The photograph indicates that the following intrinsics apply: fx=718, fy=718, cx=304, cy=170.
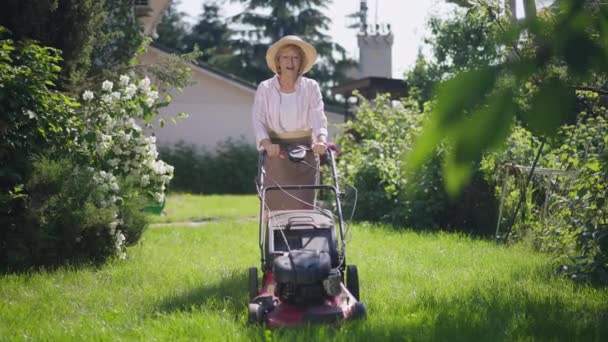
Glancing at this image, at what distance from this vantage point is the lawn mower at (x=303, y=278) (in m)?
3.62

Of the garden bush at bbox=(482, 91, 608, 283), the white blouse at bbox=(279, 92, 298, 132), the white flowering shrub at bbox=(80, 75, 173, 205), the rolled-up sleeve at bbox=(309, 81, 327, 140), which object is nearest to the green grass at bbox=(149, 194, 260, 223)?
the white flowering shrub at bbox=(80, 75, 173, 205)

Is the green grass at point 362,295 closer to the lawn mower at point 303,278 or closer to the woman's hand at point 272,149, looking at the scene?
the lawn mower at point 303,278

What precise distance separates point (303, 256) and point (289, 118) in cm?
160

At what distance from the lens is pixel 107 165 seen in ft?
21.3

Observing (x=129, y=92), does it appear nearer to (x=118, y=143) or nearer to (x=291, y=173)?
(x=118, y=143)

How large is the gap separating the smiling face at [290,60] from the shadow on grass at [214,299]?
155cm

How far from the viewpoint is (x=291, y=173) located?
512 cm

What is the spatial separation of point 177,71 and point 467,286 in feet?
14.5

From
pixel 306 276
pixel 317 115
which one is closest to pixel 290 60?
pixel 317 115

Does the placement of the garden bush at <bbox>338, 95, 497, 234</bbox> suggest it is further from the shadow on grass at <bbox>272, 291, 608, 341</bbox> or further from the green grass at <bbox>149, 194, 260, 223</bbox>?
the shadow on grass at <bbox>272, 291, 608, 341</bbox>

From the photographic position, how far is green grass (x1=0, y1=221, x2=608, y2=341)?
3.65 meters

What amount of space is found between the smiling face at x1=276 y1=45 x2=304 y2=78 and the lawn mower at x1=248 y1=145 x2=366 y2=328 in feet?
4.15

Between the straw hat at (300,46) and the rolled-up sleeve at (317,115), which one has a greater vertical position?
the straw hat at (300,46)

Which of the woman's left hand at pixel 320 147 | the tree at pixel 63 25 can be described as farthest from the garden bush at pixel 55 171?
the woman's left hand at pixel 320 147
